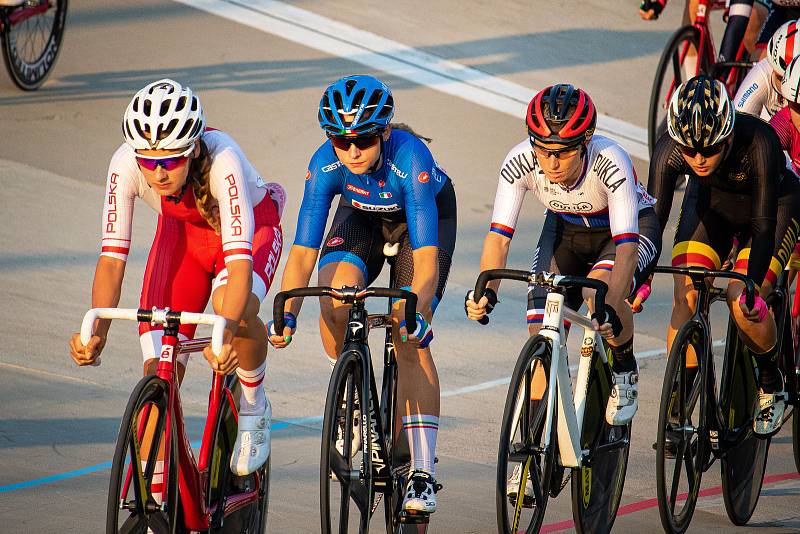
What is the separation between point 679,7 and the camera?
Result: 16.3 m

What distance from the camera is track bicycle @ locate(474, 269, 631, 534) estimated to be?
203 inches

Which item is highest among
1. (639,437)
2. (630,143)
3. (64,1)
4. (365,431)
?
(64,1)

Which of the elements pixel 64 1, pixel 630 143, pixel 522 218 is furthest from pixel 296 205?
pixel 630 143

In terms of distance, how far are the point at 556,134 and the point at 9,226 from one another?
16.5ft

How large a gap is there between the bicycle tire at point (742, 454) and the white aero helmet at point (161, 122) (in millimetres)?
2863

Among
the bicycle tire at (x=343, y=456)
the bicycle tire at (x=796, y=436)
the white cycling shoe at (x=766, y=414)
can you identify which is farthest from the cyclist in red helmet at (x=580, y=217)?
the bicycle tire at (x=796, y=436)

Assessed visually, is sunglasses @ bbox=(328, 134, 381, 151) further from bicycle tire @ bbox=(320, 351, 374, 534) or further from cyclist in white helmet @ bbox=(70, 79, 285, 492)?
bicycle tire @ bbox=(320, 351, 374, 534)

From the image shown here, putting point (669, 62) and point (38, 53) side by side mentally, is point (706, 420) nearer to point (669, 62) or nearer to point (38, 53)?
point (669, 62)

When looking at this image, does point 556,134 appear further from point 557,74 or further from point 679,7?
point 679,7

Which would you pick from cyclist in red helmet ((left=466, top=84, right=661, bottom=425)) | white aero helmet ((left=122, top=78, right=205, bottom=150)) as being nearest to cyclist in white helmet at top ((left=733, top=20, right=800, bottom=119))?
cyclist in red helmet ((left=466, top=84, right=661, bottom=425))

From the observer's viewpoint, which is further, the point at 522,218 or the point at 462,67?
the point at 462,67

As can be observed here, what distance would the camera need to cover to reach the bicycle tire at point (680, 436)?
19.1 feet

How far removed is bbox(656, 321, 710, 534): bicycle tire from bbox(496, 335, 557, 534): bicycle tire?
645mm

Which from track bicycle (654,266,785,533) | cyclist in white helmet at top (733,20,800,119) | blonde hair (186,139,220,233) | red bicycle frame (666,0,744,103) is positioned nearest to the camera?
blonde hair (186,139,220,233)
